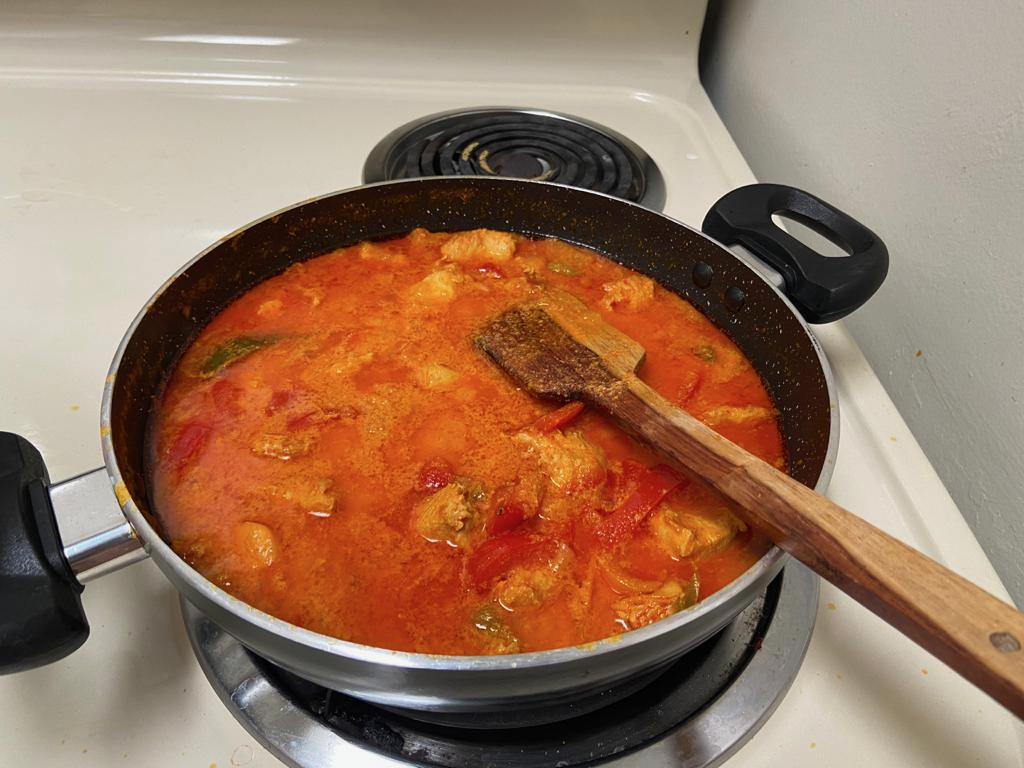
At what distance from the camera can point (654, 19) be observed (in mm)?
2139

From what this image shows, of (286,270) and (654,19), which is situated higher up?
(654,19)

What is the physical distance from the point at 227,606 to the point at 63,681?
16.0 inches

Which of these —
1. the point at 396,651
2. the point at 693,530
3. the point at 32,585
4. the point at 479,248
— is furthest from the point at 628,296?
the point at 32,585

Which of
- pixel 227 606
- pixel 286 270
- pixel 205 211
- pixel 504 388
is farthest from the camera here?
pixel 205 211

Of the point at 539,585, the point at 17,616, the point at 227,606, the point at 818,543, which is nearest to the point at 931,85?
the point at 818,543

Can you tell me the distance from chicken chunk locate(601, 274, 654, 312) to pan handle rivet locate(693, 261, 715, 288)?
0.30ft

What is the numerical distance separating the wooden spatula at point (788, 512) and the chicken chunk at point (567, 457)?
7cm

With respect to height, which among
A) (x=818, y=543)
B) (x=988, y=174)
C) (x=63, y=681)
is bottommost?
(x=63, y=681)

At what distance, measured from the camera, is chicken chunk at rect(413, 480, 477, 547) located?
3.31 ft

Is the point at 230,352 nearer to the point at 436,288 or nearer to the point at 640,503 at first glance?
the point at 436,288

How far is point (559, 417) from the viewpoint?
116cm

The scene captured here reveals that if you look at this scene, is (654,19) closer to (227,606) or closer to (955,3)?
(955,3)

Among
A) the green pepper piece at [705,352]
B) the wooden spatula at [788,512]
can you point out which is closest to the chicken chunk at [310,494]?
the wooden spatula at [788,512]

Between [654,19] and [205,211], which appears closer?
[205,211]
